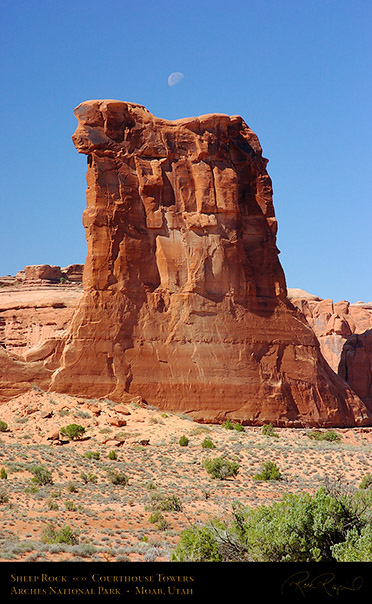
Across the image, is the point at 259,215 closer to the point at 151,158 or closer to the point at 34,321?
the point at 151,158

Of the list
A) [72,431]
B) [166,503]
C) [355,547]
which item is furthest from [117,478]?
[355,547]

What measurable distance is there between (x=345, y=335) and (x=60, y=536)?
51845 mm

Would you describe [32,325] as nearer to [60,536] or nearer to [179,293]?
[179,293]

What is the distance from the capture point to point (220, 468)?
2844 cm

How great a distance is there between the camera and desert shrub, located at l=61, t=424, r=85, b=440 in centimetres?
3138

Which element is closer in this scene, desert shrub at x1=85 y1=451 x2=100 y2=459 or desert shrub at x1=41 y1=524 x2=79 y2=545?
desert shrub at x1=41 y1=524 x2=79 y2=545

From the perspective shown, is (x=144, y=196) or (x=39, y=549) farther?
(x=144, y=196)

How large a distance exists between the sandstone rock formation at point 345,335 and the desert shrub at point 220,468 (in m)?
28.8

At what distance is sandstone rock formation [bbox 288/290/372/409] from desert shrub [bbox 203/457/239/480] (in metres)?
28.8

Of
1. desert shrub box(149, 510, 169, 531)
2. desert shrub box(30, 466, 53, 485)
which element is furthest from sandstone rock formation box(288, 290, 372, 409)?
desert shrub box(149, 510, 169, 531)

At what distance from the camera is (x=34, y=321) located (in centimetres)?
4531

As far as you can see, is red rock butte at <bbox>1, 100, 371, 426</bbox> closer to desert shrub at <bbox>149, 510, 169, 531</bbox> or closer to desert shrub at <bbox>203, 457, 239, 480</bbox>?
desert shrub at <bbox>203, 457, 239, 480</bbox>
